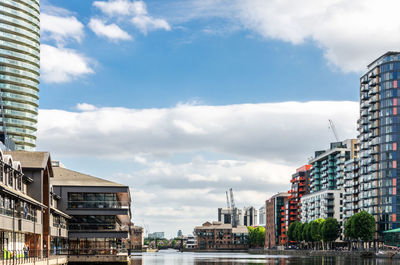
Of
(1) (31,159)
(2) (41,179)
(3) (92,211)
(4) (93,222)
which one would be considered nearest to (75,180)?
(3) (92,211)

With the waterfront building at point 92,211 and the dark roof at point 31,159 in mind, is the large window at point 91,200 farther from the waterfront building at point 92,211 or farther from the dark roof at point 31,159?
the dark roof at point 31,159

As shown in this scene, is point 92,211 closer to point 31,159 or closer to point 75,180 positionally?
point 75,180

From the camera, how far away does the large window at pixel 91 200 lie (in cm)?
14375

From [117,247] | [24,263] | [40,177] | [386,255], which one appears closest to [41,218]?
[40,177]

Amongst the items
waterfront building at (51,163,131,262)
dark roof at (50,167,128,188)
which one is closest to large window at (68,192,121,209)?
waterfront building at (51,163,131,262)

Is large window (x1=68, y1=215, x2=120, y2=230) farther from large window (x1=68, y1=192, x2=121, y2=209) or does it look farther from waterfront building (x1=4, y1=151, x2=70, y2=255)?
waterfront building (x1=4, y1=151, x2=70, y2=255)

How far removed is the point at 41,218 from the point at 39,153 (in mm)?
12492

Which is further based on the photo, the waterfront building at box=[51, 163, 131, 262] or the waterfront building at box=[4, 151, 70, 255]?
the waterfront building at box=[51, 163, 131, 262]

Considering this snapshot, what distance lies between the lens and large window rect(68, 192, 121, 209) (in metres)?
144

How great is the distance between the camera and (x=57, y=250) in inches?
4970

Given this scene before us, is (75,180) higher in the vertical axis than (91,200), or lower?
higher

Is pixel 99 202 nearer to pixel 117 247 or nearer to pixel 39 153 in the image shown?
pixel 117 247

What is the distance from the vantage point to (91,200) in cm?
14412

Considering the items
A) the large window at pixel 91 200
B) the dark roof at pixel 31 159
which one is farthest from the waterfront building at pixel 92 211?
the dark roof at pixel 31 159
